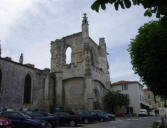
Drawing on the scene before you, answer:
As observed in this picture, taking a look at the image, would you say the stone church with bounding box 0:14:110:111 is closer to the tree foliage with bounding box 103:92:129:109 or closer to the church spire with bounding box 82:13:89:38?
the church spire with bounding box 82:13:89:38

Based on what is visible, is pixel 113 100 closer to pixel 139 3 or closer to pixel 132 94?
pixel 132 94

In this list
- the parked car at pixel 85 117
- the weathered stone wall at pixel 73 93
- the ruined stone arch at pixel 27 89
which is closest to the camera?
the parked car at pixel 85 117

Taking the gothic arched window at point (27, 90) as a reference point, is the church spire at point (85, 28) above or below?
above

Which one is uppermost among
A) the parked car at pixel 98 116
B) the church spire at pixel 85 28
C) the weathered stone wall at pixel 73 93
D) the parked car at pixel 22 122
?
the church spire at pixel 85 28

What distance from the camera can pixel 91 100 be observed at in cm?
3238

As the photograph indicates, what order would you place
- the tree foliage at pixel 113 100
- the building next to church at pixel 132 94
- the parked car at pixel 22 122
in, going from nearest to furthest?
the parked car at pixel 22 122
the tree foliage at pixel 113 100
the building next to church at pixel 132 94

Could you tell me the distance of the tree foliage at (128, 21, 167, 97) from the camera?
42.9 feet

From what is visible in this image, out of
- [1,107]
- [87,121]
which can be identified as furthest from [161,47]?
[1,107]

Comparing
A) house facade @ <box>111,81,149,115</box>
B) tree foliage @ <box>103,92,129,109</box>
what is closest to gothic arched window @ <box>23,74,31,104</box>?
tree foliage @ <box>103,92,129,109</box>

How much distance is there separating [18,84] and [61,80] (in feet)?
30.4

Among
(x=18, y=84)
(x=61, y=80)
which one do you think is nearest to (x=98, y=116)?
(x=18, y=84)

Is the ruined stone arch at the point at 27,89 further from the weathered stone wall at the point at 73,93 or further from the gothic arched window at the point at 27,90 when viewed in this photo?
the weathered stone wall at the point at 73,93

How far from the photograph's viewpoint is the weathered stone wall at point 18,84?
2534 centimetres

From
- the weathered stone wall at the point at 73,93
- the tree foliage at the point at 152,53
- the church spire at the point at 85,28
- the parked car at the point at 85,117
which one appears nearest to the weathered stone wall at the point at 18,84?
the weathered stone wall at the point at 73,93
